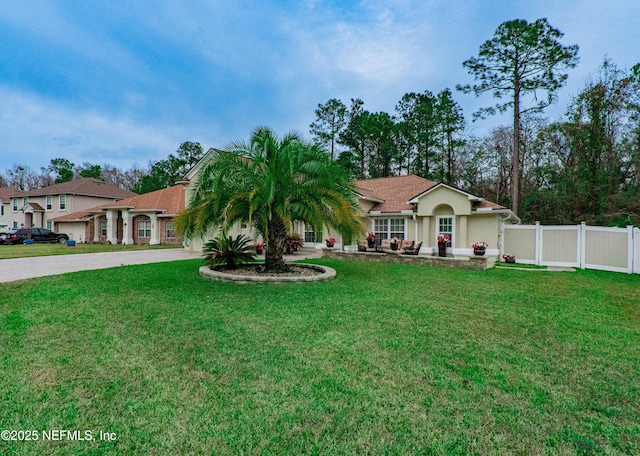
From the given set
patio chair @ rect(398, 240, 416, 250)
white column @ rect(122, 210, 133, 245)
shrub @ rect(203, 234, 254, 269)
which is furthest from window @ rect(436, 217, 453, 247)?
white column @ rect(122, 210, 133, 245)

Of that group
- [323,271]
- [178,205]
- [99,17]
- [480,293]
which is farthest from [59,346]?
[178,205]

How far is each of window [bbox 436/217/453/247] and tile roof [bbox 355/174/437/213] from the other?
1754 millimetres

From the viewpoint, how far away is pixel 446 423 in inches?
106

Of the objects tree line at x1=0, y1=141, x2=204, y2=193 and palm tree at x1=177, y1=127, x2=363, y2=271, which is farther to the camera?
tree line at x1=0, y1=141, x2=204, y2=193

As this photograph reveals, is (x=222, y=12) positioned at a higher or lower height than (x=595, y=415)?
higher

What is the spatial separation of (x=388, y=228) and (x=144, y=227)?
2119 cm

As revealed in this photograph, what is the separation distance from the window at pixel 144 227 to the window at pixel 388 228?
19800mm

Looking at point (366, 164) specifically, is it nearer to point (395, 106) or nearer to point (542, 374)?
point (395, 106)

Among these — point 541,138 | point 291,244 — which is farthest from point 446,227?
point 541,138

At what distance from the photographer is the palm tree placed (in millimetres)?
8891

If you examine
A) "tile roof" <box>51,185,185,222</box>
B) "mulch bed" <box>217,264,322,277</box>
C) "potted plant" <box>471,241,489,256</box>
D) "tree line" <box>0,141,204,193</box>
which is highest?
"tree line" <box>0,141,204,193</box>

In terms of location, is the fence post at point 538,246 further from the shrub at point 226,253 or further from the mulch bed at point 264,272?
the shrub at point 226,253

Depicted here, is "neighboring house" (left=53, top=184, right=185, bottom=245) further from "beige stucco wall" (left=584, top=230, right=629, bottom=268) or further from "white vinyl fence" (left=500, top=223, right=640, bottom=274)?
"beige stucco wall" (left=584, top=230, right=629, bottom=268)

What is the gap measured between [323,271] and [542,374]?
7136mm
